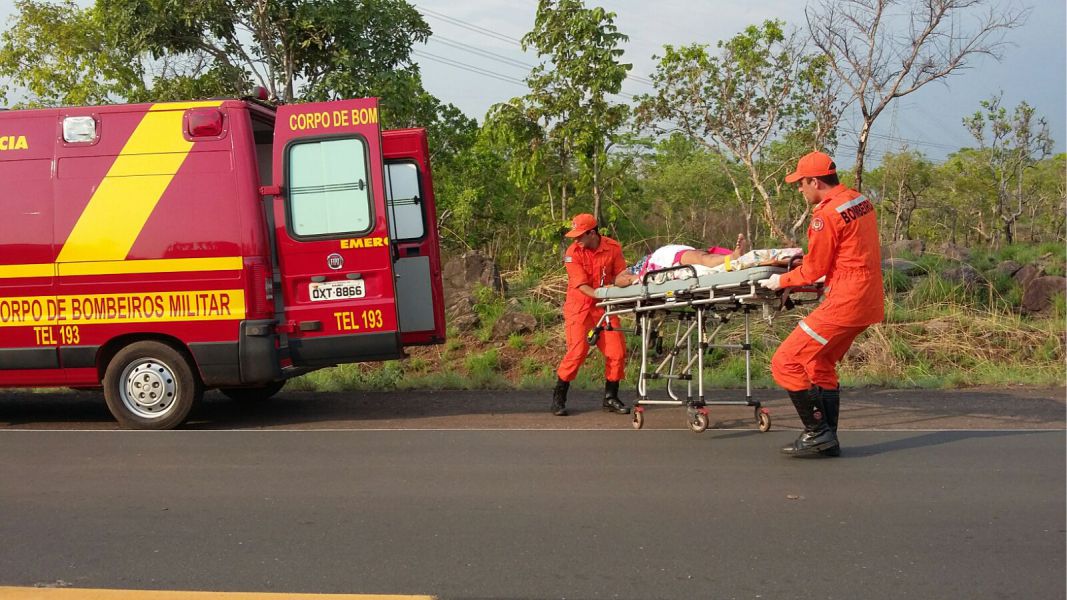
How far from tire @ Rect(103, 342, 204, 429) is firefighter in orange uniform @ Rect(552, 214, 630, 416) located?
3110 millimetres

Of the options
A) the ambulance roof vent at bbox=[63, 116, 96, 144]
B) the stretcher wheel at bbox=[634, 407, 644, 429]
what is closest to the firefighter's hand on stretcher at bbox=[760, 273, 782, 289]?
the stretcher wheel at bbox=[634, 407, 644, 429]

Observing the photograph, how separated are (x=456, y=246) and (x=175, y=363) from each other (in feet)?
49.5

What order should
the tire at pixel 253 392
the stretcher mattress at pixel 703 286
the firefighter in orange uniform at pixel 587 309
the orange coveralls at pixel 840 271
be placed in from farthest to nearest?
1. the tire at pixel 253 392
2. the firefighter in orange uniform at pixel 587 309
3. the stretcher mattress at pixel 703 286
4. the orange coveralls at pixel 840 271

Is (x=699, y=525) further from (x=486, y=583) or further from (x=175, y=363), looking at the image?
(x=175, y=363)

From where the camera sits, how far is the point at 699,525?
5082 mm

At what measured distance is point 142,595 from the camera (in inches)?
162

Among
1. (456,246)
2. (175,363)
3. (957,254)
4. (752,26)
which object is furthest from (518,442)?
(456,246)

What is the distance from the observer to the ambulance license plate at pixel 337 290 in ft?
27.7

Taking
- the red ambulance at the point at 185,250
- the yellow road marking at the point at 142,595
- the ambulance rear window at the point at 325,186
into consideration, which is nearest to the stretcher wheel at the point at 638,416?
the red ambulance at the point at 185,250

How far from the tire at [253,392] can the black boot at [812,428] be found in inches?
213

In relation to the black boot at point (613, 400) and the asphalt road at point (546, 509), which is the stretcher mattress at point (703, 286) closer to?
the black boot at point (613, 400)

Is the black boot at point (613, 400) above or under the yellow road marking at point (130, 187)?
under

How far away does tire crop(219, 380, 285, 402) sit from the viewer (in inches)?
399

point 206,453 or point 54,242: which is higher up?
point 54,242
